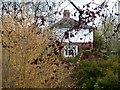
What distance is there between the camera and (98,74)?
349cm

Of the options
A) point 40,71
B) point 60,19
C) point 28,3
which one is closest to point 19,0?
point 28,3

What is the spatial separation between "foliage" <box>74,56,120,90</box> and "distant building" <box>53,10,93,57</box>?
0.81ft

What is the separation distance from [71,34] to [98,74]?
605 millimetres

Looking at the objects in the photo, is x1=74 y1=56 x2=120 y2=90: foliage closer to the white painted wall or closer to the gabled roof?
the white painted wall

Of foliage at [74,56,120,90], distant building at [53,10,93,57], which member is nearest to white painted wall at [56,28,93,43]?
distant building at [53,10,93,57]

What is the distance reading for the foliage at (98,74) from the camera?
10.9 ft

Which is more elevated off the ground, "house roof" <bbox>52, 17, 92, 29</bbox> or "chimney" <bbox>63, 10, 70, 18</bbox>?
"chimney" <bbox>63, 10, 70, 18</bbox>

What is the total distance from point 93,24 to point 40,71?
0.76 m

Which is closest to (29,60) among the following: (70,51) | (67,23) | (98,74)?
(70,51)

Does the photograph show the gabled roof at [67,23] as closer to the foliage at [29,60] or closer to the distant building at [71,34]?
the distant building at [71,34]

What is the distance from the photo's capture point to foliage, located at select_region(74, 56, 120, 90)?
10.9 feet

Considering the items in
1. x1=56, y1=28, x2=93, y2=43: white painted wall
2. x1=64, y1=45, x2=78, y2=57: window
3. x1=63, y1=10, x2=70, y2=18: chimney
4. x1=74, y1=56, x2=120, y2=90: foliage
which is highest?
x1=63, y1=10, x2=70, y2=18: chimney

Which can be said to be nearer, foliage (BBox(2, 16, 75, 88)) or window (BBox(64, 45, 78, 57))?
foliage (BBox(2, 16, 75, 88))

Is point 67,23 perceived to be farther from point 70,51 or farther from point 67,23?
point 70,51
